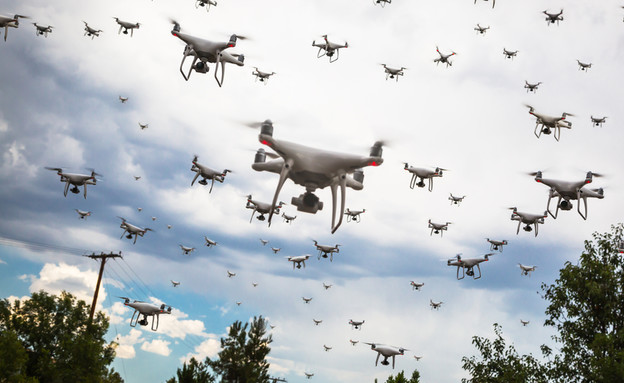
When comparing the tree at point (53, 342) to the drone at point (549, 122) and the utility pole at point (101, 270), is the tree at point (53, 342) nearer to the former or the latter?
the utility pole at point (101, 270)

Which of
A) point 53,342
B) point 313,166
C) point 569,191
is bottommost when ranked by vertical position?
point 53,342

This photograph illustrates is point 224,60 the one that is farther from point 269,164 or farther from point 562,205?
point 562,205

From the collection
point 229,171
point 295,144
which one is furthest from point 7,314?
point 295,144

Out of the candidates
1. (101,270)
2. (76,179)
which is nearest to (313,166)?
(76,179)

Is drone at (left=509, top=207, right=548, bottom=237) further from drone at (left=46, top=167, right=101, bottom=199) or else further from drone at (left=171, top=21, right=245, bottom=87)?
drone at (left=46, top=167, right=101, bottom=199)

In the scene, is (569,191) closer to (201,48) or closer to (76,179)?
(201,48)
